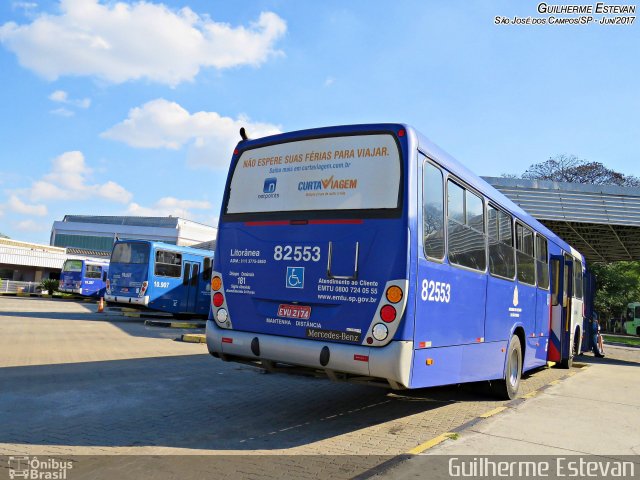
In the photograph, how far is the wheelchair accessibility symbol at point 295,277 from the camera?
6.22 meters

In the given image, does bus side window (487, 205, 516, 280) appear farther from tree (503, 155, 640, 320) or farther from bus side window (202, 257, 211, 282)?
tree (503, 155, 640, 320)

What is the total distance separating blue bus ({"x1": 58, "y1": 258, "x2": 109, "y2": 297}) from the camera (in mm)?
36531

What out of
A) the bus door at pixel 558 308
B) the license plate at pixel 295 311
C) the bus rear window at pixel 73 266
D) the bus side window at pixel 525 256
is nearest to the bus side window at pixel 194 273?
the bus door at pixel 558 308

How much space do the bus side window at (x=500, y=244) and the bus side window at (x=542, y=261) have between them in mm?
2265

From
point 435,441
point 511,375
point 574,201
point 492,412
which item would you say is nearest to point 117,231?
point 574,201

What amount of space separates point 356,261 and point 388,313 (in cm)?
68

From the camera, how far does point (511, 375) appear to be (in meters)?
9.05

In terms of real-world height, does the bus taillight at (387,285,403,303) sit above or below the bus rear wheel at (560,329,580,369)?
above

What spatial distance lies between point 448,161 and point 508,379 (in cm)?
415

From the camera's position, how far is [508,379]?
886 cm

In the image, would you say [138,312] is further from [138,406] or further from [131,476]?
[131,476]

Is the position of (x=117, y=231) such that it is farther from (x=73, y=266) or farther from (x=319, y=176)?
(x=319, y=176)

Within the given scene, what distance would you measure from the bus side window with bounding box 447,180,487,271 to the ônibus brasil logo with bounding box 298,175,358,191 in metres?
1.35

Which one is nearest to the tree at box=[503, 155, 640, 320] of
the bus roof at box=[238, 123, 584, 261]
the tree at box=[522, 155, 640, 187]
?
the tree at box=[522, 155, 640, 187]
